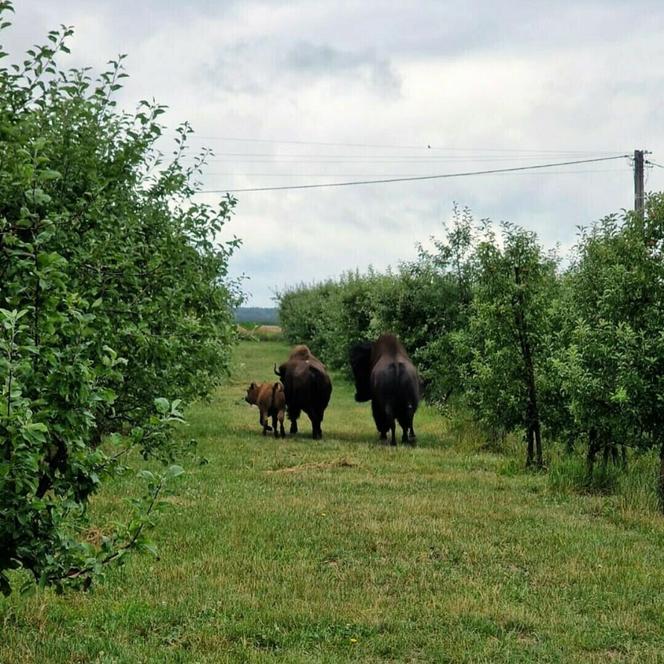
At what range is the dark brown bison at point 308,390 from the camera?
1775 cm

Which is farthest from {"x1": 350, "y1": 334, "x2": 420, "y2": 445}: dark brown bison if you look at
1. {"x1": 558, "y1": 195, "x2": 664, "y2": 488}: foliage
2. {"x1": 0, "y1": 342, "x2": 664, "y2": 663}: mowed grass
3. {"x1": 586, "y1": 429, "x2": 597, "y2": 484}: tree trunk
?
{"x1": 558, "y1": 195, "x2": 664, "y2": 488}: foliage

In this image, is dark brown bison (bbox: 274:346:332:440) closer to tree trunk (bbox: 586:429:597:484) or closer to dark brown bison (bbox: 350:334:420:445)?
dark brown bison (bbox: 350:334:420:445)

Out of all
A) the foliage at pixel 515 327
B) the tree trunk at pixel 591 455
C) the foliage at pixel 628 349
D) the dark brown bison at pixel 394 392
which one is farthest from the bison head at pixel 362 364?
the foliage at pixel 628 349

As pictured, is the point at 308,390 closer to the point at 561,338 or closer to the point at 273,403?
the point at 273,403

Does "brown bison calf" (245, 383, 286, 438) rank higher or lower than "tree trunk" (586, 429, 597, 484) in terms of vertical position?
higher

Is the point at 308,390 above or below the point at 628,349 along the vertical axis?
below

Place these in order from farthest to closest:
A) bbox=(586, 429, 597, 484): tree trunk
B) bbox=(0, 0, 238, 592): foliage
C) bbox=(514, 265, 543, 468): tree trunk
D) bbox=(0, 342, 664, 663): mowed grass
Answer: bbox=(514, 265, 543, 468): tree trunk
bbox=(586, 429, 597, 484): tree trunk
bbox=(0, 342, 664, 663): mowed grass
bbox=(0, 0, 238, 592): foliage

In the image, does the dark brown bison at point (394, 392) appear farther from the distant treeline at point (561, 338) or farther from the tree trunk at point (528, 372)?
the tree trunk at point (528, 372)

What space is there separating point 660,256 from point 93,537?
717 centimetres

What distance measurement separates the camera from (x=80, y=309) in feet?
16.9

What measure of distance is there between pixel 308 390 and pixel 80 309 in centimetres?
1277

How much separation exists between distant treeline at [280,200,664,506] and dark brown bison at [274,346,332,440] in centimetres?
286

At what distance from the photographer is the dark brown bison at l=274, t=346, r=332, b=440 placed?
17.8 metres

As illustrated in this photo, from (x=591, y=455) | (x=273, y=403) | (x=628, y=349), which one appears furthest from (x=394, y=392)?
(x=628, y=349)
